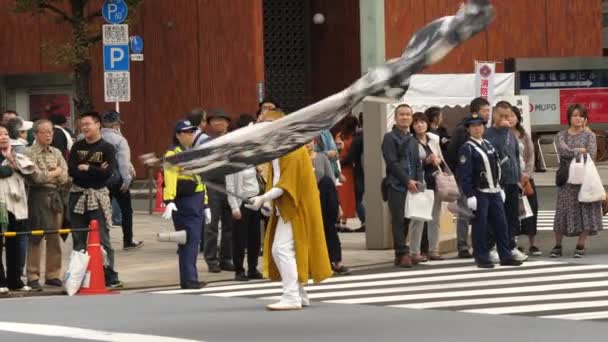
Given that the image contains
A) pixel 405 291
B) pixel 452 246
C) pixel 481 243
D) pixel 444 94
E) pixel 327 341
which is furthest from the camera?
pixel 444 94

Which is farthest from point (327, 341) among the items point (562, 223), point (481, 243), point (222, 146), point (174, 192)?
point (562, 223)

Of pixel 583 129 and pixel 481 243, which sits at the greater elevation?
pixel 583 129

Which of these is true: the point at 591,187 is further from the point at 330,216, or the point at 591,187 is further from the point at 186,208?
the point at 186,208

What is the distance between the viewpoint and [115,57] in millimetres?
24938

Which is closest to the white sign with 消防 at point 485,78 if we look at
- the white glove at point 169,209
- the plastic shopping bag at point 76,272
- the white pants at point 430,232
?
the white pants at point 430,232

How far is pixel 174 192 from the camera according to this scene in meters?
17.0

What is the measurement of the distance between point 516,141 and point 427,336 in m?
7.42

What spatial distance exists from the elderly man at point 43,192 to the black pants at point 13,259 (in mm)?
183

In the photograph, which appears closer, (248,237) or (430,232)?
(248,237)

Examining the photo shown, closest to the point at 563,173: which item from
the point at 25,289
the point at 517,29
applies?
the point at 25,289

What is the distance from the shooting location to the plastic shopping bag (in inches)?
674

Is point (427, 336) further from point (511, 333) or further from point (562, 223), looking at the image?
point (562, 223)

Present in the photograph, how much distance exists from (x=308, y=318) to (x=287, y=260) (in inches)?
29.6

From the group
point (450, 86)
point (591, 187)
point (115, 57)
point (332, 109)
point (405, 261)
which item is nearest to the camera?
point (332, 109)
